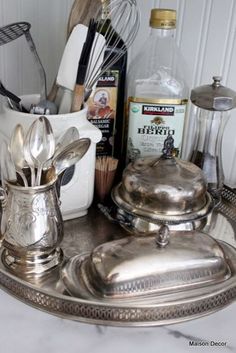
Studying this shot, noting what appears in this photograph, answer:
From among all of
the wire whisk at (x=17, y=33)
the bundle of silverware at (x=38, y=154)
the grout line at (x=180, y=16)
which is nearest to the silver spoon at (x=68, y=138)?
the bundle of silverware at (x=38, y=154)

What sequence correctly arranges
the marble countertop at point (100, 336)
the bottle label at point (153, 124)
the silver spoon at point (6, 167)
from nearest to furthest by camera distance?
the marble countertop at point (100, 336) → the silver spoon at point (6, 167) → the bottle label at point (153, 124)

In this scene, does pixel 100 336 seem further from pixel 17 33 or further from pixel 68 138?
pixel 17 33

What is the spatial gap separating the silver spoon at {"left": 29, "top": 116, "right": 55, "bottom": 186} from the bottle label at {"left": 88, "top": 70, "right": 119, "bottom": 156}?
0.59 ft

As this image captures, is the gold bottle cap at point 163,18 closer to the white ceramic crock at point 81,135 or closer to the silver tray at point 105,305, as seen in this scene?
the white ceramic crock at point 81,135

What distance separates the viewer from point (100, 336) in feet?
1.47

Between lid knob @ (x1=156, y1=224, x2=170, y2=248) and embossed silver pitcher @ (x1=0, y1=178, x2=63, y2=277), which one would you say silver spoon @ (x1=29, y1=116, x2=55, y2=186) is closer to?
→ embossed silver pitcher @ (x1=0, y1=178, x2=63, y2=277)

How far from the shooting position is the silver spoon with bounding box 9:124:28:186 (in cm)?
50

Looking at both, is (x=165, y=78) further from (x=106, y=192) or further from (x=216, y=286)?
(x=216, y=286)

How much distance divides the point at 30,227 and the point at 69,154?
94 mm

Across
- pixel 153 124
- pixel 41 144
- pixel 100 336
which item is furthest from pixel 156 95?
pixel 100 336

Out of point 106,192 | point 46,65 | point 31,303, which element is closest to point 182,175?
point 106,192

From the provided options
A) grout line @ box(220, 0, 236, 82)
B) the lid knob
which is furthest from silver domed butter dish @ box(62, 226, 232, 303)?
grout line @ box(220, 0, 236, 82)

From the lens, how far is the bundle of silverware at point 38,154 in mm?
491

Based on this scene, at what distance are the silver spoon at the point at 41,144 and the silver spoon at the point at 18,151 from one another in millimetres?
16
